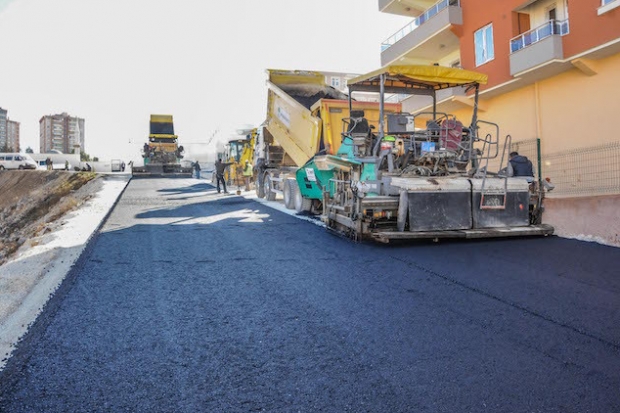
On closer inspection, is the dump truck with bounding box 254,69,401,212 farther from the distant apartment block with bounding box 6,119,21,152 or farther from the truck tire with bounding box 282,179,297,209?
the distant apartment block with bounding box 6,119,21,152

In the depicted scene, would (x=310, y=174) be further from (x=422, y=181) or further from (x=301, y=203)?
(x=422, y=181)

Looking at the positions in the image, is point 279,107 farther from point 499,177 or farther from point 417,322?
point 417,322

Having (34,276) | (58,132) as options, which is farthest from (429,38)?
(58,132)

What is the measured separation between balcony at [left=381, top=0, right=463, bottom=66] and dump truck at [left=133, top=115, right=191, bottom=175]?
51.6 feet

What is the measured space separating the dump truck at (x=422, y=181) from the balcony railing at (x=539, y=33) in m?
6.84

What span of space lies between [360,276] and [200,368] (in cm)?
257

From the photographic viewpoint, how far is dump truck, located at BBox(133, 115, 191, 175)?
30.5m

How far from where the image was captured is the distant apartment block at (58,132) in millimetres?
139250

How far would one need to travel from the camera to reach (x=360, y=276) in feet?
16.5

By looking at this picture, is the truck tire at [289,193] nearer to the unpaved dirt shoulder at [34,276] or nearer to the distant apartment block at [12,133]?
the unpaved dirt shoulder at [34,276]

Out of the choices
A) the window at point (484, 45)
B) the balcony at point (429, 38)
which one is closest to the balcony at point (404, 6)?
the balcony at point (429, 38)

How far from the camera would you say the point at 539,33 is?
14.1m

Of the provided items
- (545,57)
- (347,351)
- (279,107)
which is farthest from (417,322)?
(545,57)

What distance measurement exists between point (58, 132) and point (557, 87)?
154191mm
